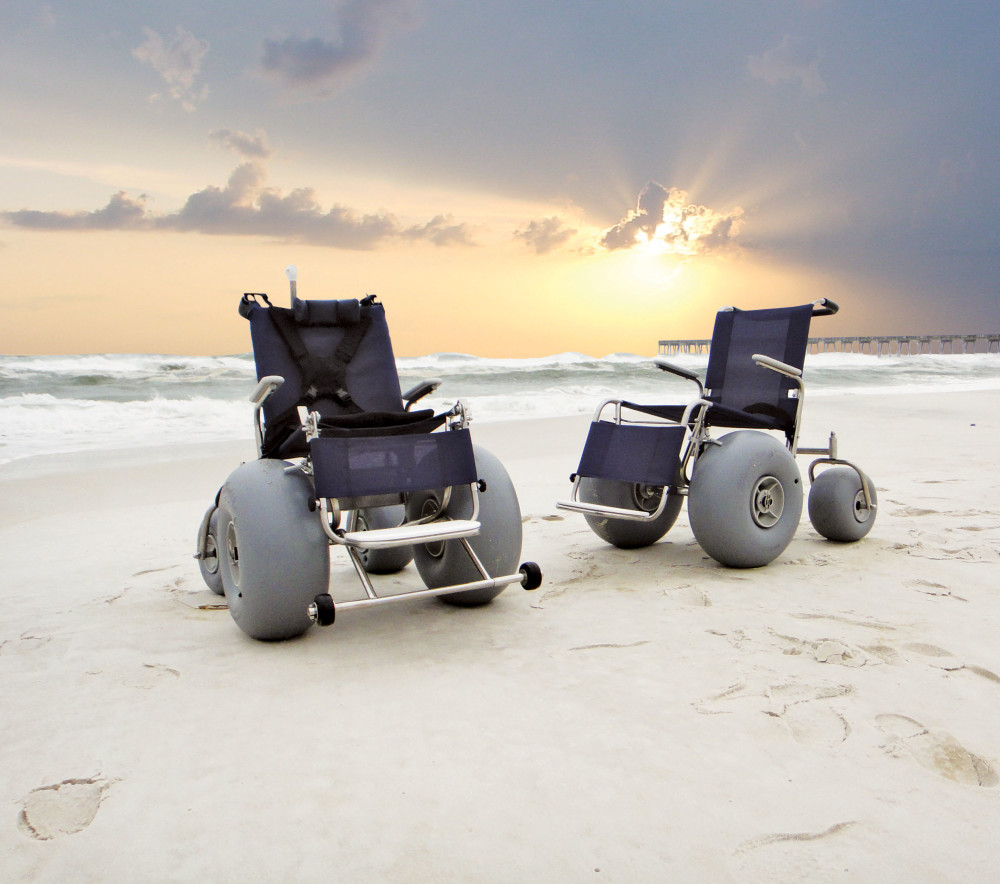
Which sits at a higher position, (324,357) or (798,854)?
(324,357)

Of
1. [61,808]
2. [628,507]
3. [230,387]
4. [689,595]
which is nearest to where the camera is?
[61,808]

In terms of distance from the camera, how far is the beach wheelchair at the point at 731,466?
426cm

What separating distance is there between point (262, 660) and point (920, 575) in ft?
10.5

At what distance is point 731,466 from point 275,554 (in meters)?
2.37

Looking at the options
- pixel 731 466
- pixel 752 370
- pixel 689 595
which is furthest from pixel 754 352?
pixel 689 595

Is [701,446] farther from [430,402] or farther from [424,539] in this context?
[430,402]

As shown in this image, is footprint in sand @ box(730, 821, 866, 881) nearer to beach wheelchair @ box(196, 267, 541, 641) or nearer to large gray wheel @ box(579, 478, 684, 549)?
beach wheelchair @ box(196, 267, 541, 641)

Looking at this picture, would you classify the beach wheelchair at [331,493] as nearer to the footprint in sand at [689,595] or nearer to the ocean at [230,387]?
the footprint in sand at [689,595]

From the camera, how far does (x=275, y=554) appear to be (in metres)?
3.12

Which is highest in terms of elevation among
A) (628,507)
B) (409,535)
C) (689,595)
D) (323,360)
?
(323,360)

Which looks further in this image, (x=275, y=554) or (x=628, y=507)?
(x=628, y=507)

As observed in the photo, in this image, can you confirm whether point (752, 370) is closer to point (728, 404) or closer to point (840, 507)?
point (728, 404)

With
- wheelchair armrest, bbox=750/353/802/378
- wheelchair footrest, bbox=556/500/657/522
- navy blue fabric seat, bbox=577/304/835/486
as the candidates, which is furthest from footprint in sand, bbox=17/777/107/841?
wheelchair armrest, bbox=750/353/802/378

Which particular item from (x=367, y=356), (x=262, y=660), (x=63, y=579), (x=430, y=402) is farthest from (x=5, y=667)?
(x=430, y=402)
